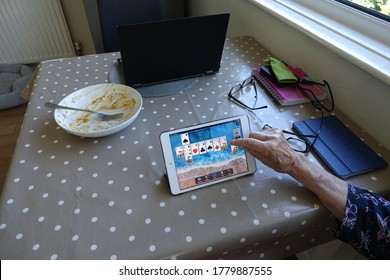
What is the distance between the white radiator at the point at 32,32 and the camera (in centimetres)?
207

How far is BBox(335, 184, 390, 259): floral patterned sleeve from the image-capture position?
0.54 metres

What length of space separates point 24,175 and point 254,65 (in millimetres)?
896

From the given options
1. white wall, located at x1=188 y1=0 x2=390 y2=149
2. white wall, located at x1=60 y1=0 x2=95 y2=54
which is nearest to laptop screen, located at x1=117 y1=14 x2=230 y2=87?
white wall, located at x1=188 y1=0 x2=390 y2=149

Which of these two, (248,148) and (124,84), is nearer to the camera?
(248,148)

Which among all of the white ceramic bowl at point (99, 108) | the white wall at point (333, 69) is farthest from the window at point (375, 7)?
the white ceramic bowl at point (99, 108)

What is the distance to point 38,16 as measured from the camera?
2121 millimetres

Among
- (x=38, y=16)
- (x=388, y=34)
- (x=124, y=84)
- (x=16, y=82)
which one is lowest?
(x=16, y=82)

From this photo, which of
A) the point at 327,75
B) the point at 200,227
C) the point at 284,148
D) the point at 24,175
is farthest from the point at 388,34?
the point at 24,175

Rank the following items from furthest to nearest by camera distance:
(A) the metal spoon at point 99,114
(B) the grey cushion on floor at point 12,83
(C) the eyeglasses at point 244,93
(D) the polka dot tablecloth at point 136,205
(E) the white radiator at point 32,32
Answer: (E) the white radiator at point 32,32 → (B) the grey cushion on floor at point 12,83 → (C) the eyeglasses at point 244,93 → (A) the metal spoon at point 99,114 → (D) the polka dot tablecloth at point 136,205

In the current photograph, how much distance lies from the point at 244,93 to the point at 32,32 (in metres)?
2.17

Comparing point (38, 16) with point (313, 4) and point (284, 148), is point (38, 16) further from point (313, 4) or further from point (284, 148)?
point (284, 148)

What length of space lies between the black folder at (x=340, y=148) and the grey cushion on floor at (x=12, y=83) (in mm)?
1986

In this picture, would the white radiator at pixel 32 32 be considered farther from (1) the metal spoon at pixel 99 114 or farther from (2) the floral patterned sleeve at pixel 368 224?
(2) the floral patterned sleeve at pixel 368 224

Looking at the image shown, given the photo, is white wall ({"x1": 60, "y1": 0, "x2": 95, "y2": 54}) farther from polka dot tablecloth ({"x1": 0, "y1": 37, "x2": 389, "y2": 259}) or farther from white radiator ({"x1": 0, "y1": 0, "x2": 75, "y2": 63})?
polka dot tablecloth ({"x1": 0, "y1": 37, "x2": 389, "y2": 259})
